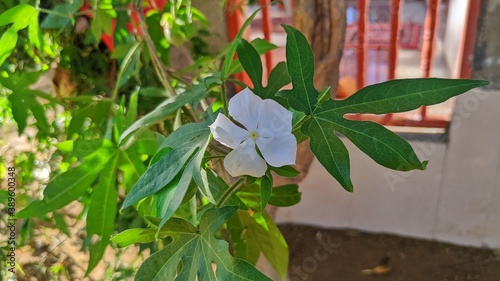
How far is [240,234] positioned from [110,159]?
7.9 inches

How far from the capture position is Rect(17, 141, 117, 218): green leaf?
2.17 feet

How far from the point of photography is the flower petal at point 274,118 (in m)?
0.42

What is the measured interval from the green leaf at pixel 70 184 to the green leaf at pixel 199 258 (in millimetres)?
221

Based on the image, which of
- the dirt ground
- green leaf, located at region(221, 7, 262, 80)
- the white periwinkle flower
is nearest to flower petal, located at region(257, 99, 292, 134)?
the white periwinkle flower

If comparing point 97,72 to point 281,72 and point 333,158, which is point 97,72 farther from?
point 333,158

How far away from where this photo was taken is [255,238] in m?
0.71

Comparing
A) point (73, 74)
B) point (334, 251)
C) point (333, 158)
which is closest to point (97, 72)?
point (73, 74)

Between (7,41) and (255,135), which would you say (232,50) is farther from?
(7,41)

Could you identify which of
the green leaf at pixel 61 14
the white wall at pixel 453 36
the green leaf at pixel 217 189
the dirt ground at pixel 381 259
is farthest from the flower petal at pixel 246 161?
the white wall at pixel 453 36

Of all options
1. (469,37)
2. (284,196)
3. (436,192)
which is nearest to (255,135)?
(284,196)

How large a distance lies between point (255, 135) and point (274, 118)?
0.9 inches

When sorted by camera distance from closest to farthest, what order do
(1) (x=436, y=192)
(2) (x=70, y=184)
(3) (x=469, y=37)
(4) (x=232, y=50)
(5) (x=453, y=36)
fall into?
(4) (x=232, y=50)
(2) (x=70, y=184)
(3) (x=469, y=37)
(1) (x=436, y=192)
(5) (x=453, y=36)

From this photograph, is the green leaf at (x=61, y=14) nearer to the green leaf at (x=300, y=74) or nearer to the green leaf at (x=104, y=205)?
the green leaf at (x=104, y=205)

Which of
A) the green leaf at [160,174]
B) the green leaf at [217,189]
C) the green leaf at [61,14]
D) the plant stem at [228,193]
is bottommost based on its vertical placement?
the green leaf at [217,189]
